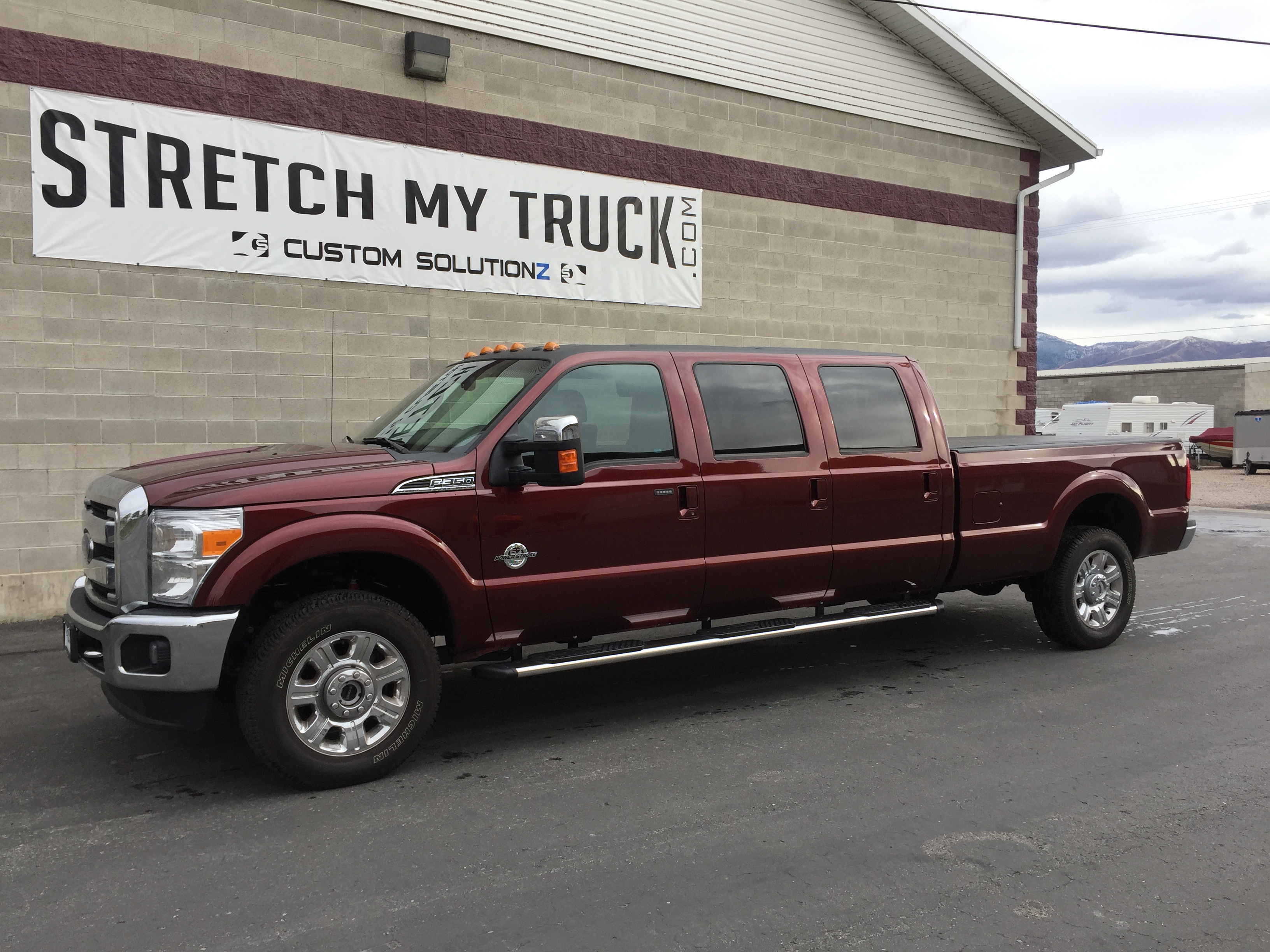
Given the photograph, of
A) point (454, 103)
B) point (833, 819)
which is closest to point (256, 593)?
point (833, 819)

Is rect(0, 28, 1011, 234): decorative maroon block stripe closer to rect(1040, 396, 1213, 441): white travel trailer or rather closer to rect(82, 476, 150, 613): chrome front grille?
rect(82, 476, 150, 613): chrome front grille

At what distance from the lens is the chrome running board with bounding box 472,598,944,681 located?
5.04m

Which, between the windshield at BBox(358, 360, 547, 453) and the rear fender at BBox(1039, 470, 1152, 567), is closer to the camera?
the windshield at BBox(358, 360, 547, 453)

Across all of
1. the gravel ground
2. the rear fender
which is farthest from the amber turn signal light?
the gravel ground

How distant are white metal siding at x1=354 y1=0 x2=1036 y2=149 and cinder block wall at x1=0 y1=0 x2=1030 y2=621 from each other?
0.17m

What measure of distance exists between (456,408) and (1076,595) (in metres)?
4.45

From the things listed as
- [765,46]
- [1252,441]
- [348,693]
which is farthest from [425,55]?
[1252,441]

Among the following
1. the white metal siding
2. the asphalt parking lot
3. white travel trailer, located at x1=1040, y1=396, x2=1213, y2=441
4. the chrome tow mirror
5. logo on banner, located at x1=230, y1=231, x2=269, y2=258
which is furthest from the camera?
white travel trailer, located at x1=1040, y1=396, x2=1213, y2=441

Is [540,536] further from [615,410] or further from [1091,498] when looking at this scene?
[1091,498]

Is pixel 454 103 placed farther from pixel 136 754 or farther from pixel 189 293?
pixel 136 754

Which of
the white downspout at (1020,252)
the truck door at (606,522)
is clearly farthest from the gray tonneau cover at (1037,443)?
the white downspout at (1020,252)

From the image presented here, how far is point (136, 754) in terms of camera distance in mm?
5164

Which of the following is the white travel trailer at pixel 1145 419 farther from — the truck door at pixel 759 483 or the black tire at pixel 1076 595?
the truck door at pixel 759 483

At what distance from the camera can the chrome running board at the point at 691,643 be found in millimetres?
5043
